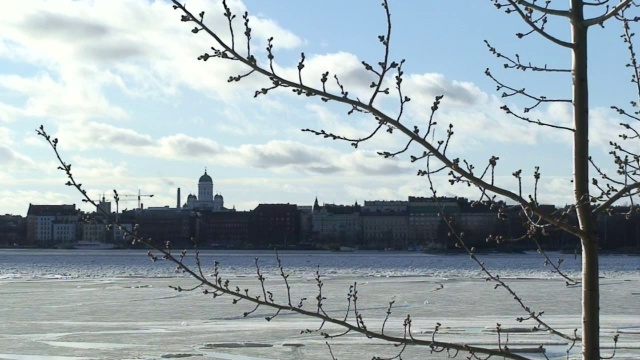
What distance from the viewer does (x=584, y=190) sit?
3.05 m

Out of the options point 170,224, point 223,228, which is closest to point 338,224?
point 223,228

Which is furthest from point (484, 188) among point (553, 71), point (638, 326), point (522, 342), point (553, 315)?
point (553, 315)

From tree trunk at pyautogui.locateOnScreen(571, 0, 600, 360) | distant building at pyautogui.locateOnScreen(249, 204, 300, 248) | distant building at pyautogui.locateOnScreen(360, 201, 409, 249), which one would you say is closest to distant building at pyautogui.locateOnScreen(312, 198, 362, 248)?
distant building at pyautogui.locateOnScreen(360, 201, 409, 249)

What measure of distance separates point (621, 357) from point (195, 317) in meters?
11.2

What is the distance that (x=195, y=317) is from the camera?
2267 cm

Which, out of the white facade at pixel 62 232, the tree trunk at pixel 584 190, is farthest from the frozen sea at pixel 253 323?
the white facade at pixel 62 232

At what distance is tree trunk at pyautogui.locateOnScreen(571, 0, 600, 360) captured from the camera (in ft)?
9.74

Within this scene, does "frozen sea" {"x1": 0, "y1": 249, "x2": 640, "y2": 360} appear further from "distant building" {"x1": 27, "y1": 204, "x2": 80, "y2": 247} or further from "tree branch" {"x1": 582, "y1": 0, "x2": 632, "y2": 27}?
"distant building" {"x1": 27, "y1": 204, "x2": 80, "y2": 247}

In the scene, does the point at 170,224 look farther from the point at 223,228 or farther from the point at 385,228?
the point at 385,228

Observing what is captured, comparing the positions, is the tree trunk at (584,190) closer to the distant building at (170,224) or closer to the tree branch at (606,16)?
the tree branch at (606,16)

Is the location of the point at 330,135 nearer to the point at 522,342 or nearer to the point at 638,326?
the point at 522,342

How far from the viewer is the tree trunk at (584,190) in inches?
117

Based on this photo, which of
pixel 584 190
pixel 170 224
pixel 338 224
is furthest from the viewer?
pixel 338 224

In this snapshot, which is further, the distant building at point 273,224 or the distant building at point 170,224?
the distant building at point 273,224
